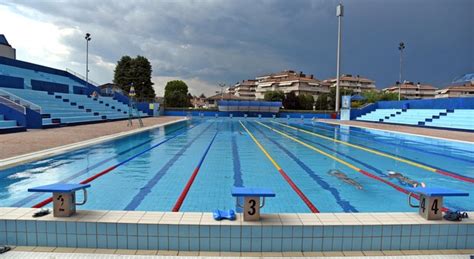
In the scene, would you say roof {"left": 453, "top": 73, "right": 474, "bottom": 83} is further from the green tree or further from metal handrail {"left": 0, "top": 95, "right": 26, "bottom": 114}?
metal handrail {"left": 0, "top": 95, "right": 26, "bottom": 114}

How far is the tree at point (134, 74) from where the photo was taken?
4828cm

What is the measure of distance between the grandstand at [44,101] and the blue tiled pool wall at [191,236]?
1103cm

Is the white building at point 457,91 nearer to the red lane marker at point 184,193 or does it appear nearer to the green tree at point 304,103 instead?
the green tree at point 304,103

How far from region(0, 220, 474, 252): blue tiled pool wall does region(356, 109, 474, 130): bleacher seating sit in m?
19.3

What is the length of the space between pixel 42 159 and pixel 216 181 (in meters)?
4.57

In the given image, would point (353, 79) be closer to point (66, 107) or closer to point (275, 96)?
point (275, 96)

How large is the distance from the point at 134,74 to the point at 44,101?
1228 inches

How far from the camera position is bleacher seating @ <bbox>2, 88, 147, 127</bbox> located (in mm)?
16120

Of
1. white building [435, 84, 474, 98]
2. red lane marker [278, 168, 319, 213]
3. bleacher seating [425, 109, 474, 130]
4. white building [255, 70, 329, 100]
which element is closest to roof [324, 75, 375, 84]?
white building [255, 70, 329, 100]

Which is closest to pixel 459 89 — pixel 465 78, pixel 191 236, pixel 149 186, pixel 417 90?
pixel 417 90

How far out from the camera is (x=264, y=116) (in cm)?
4278

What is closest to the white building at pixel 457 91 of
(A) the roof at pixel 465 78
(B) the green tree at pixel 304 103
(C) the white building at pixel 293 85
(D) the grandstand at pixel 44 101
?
(C) the white building at pixel 293 85

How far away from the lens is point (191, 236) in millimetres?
2740

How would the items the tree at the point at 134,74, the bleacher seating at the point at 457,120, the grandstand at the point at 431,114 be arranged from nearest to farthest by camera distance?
the bleacher seating at the point at 457,120, the grandstand at the point at 431,114, the tree at the point at 134,74
